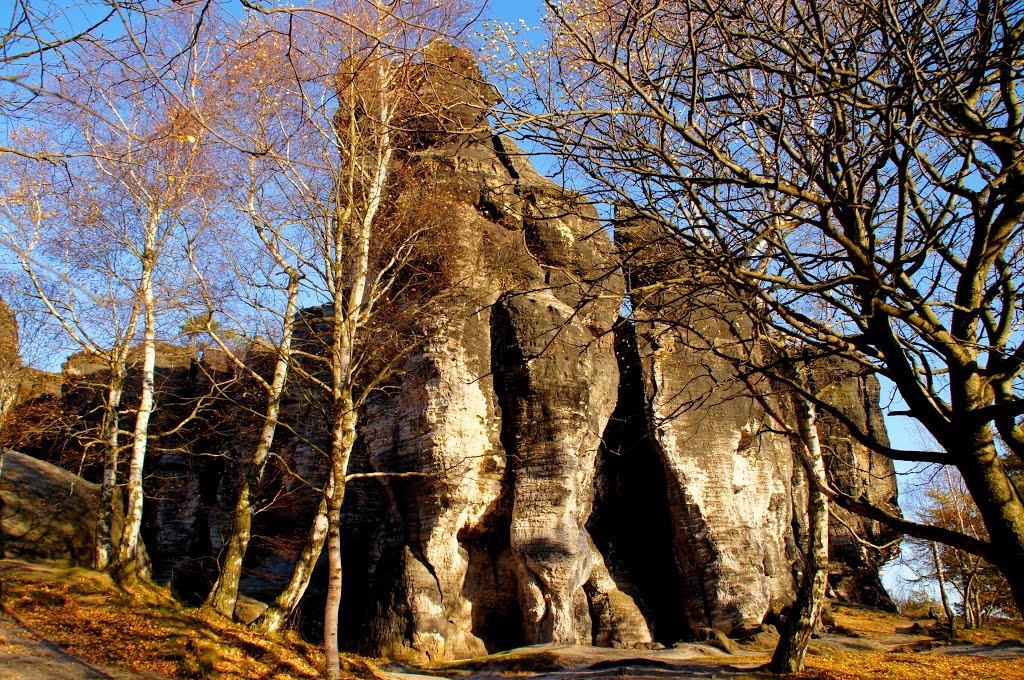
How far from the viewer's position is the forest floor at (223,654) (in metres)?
7.48

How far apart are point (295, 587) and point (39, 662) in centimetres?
362

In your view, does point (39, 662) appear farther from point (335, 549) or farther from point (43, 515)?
point (43, 515)

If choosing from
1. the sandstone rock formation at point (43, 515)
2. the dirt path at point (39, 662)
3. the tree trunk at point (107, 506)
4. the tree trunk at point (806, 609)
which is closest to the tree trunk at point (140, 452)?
the tree trunk at point (107, 506)

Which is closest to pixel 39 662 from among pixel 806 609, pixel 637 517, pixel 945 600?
pixel 806 609

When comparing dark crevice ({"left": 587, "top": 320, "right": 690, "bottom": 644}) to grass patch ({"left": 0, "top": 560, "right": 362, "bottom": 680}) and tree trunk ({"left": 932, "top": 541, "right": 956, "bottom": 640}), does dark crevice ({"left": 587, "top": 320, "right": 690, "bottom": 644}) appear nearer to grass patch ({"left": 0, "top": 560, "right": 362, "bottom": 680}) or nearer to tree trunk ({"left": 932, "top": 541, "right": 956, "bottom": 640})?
tree trunk ({"left": 932, "top": 541, "right": 956, "bottom": 640})

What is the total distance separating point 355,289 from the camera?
1120 centimetres

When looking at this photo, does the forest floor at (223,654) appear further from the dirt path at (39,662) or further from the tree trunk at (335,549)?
the tree trunk at (335,549)

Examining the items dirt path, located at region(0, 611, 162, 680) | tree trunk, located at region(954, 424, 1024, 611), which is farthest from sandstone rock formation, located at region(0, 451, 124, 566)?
tree trunk, located at region(954, 424, 1024, 611)

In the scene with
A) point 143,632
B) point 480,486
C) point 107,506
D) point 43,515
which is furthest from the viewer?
point 480,486

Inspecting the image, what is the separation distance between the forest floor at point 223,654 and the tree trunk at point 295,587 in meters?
0.26

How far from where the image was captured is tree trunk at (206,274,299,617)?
10375 mm

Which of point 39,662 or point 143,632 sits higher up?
point 143,632

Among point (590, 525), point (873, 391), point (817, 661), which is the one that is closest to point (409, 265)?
point (590, 525)

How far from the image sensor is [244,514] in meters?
11.1
